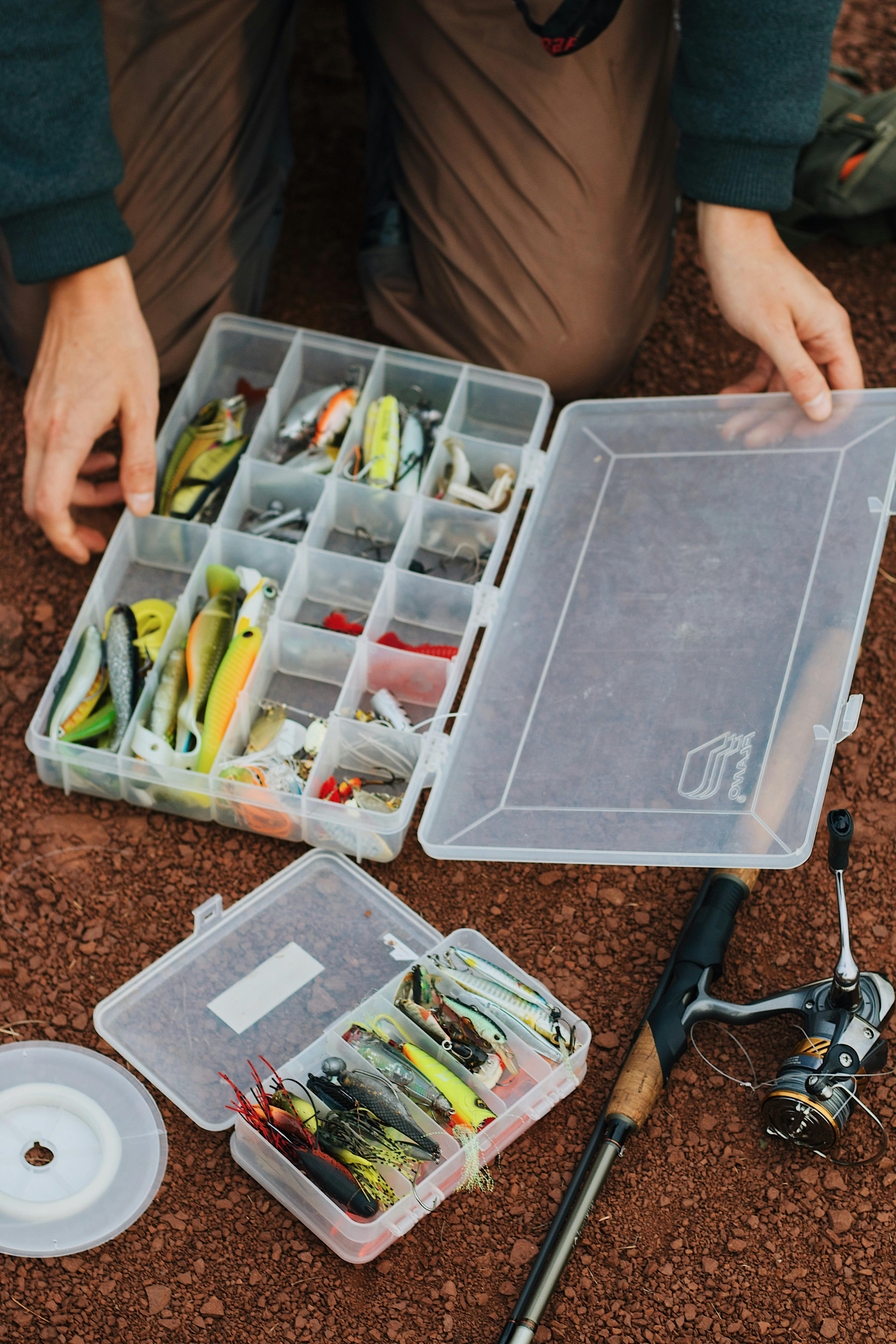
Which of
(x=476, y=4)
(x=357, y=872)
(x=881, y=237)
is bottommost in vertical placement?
(x=357, y=872)

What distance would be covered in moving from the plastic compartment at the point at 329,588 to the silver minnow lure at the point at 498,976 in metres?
0.85

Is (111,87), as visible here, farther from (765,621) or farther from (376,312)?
(765,621)

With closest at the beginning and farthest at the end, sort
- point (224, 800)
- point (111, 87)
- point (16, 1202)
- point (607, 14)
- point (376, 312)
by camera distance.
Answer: point (16, 1202) → point (224, 800) → point (607, 14) → point (111, 87) → point (376, 312)

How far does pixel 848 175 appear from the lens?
3525 millimetres

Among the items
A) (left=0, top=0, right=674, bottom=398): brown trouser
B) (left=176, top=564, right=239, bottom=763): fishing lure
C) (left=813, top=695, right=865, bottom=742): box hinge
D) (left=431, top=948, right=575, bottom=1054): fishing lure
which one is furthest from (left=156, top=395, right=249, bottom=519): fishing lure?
(left=813, top=695, right=865, bottom=742): box hinge

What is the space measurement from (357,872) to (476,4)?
1963 millimetres

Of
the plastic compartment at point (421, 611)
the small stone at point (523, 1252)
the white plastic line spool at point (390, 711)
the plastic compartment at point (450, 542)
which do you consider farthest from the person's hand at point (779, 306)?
the small stone at point (523, 1252)

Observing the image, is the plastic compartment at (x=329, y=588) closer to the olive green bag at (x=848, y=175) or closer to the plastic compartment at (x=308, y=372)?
the plastic compartment at (x=308, y=372)

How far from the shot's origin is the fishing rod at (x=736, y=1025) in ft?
7.02

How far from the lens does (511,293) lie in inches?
125

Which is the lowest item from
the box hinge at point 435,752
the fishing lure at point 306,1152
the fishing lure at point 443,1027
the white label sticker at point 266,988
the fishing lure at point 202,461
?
the white label sticker at point 266,988

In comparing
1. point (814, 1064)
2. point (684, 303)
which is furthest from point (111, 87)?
point (814, 1064)

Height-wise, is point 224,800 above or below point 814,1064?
below

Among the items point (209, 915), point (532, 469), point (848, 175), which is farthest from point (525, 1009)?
point (848, 175)
